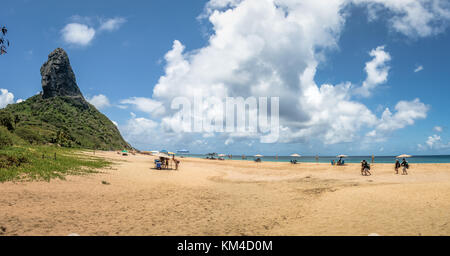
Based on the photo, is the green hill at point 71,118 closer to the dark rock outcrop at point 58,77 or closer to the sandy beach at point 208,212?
the dark rock outcrop at point 58,77

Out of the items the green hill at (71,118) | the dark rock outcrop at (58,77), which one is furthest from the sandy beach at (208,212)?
the dark rock outcrop at (58,77)

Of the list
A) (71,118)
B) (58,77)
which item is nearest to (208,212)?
(71,118)

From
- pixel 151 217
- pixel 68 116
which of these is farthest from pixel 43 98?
pixel 151 217

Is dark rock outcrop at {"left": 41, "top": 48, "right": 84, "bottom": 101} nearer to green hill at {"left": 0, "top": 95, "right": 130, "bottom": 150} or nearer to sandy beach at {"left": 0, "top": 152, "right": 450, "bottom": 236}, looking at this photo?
green hill at {"left": 0, "top": 95, "right": 130, "bottom": 150}

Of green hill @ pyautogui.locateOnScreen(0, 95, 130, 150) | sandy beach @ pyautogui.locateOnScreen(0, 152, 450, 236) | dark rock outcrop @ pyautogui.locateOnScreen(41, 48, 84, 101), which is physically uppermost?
dark rock outcrop @ pyautogui.locateOnScreen(41, 48, 84, 101)

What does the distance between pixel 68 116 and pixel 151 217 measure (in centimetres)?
11313

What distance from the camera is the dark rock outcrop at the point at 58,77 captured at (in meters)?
109

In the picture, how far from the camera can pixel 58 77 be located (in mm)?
111875

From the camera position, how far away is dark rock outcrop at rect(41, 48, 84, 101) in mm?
108688

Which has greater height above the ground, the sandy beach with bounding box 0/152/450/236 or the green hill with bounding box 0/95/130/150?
the green hill with bounding box 0/95/130/150

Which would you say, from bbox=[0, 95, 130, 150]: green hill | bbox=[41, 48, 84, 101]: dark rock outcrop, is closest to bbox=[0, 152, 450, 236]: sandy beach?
bbox=[0, 95, 130, 150]: green hill
